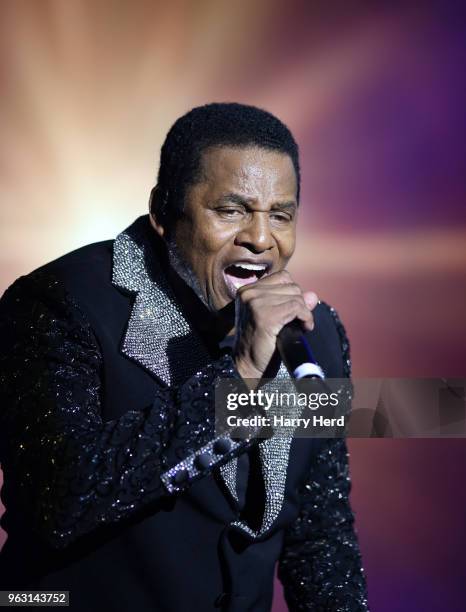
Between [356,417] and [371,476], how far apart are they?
1.97 feet

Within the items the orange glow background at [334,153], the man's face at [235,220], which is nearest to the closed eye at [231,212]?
the man's face at [235,220]

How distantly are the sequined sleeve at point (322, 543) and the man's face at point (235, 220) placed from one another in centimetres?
41

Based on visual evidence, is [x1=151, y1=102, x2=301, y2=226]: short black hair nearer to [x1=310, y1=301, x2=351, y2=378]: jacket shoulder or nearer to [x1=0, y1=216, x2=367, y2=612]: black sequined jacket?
[x1=0, y1=216, x2=367, y2=612]: black sequined jacket

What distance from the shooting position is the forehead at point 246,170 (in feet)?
5.15

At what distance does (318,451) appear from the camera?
1.72 metres

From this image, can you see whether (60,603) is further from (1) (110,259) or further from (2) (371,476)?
(2) (371,476)

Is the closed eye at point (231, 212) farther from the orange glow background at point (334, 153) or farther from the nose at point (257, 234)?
the orange glow background at point (334, 153)

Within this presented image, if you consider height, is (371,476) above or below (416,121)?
below

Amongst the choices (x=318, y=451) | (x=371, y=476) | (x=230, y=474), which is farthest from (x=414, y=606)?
(x=230, y=474)

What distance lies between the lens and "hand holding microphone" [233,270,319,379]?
3.87 ft

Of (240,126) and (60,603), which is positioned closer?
(60,603)

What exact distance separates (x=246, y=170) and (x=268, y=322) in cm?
48

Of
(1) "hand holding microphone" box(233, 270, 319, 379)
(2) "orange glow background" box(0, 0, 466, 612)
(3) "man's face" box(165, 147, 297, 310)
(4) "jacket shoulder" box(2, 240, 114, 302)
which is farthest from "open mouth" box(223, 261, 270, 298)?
(2) "orange glow background" box(0, 0, 466, 612)

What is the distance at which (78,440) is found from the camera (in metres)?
1.20
